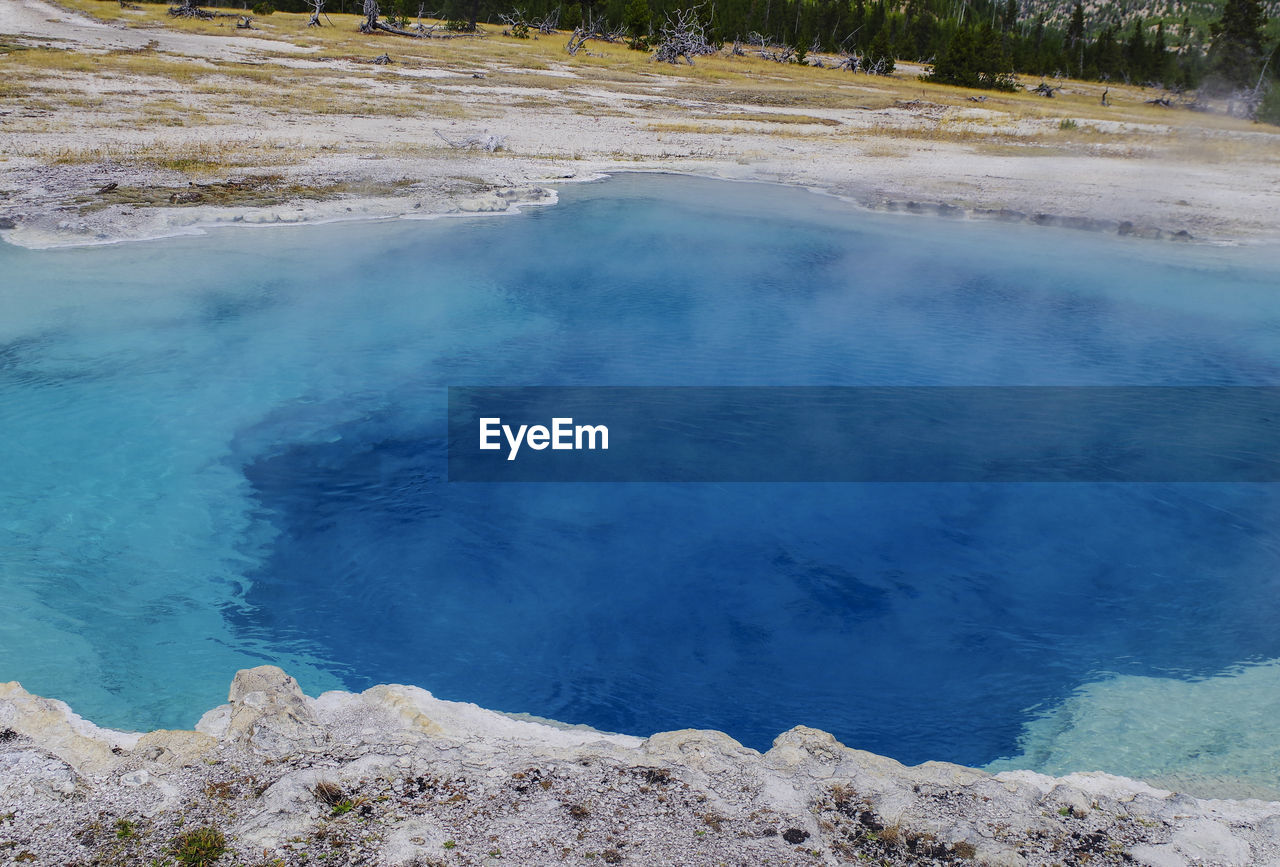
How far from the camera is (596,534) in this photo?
5582mm

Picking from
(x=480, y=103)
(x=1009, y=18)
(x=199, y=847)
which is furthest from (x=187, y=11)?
(x=1009, y=18)

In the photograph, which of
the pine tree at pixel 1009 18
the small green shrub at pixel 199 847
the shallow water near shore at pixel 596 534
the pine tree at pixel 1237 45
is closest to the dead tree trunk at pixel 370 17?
the pine tree at pixel 1237 45

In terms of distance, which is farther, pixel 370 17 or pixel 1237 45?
pixel 370 17

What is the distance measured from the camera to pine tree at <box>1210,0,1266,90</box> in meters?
32.4

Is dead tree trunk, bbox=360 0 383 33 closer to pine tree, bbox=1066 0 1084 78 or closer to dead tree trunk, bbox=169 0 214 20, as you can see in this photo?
dead tree trunk, bbox=169 0 214 20

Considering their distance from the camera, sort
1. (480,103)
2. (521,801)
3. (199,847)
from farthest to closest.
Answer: (480,103) < (521,801) < (199,847)

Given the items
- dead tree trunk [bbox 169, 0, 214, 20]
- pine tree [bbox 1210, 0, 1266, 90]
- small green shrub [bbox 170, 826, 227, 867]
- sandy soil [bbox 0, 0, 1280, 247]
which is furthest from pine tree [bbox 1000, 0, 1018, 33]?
small green shrub [bbox 170, 826, 227, 867]

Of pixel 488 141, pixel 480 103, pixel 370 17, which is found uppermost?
pixel 370 17

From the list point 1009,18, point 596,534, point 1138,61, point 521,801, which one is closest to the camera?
point 521,801
